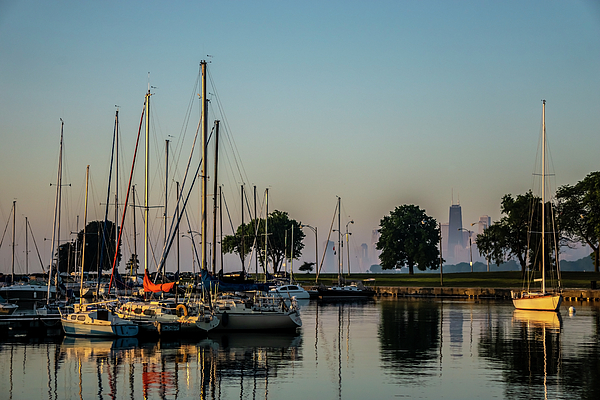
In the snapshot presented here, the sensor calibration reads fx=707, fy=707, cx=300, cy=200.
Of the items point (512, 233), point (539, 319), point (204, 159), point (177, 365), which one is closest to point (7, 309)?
point (204, 159)

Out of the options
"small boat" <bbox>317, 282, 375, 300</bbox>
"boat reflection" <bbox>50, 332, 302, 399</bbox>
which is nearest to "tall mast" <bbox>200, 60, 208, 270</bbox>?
"boat reflection" <bbox>50, 332, 302, 399</bbox>

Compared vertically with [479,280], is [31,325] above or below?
below

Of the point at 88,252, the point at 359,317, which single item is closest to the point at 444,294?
the point at 359,317

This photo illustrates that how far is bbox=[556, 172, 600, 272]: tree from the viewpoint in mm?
110950

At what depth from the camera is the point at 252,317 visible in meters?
48.5

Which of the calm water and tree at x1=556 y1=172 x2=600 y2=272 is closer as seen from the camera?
the calm water

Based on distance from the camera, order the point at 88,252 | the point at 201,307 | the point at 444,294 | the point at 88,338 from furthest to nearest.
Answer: the point at 88,252, the point at 444,294, the point at 201,307, the point at 88,338

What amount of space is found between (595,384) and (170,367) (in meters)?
18.7

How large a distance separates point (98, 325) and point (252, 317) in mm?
10216

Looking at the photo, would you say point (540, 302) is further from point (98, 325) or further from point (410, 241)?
point (410, 241)

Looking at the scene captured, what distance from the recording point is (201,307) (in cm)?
4812

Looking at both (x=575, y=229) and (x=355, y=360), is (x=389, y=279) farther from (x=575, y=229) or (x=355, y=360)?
(x=355, y=360)

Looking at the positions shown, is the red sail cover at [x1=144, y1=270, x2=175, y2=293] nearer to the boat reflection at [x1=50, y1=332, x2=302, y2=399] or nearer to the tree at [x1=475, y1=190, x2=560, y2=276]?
the boat reflection at [x1=50, y1=332, x2=302, y2=399]

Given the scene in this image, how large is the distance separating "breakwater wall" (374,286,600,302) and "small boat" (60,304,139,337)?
217ft
